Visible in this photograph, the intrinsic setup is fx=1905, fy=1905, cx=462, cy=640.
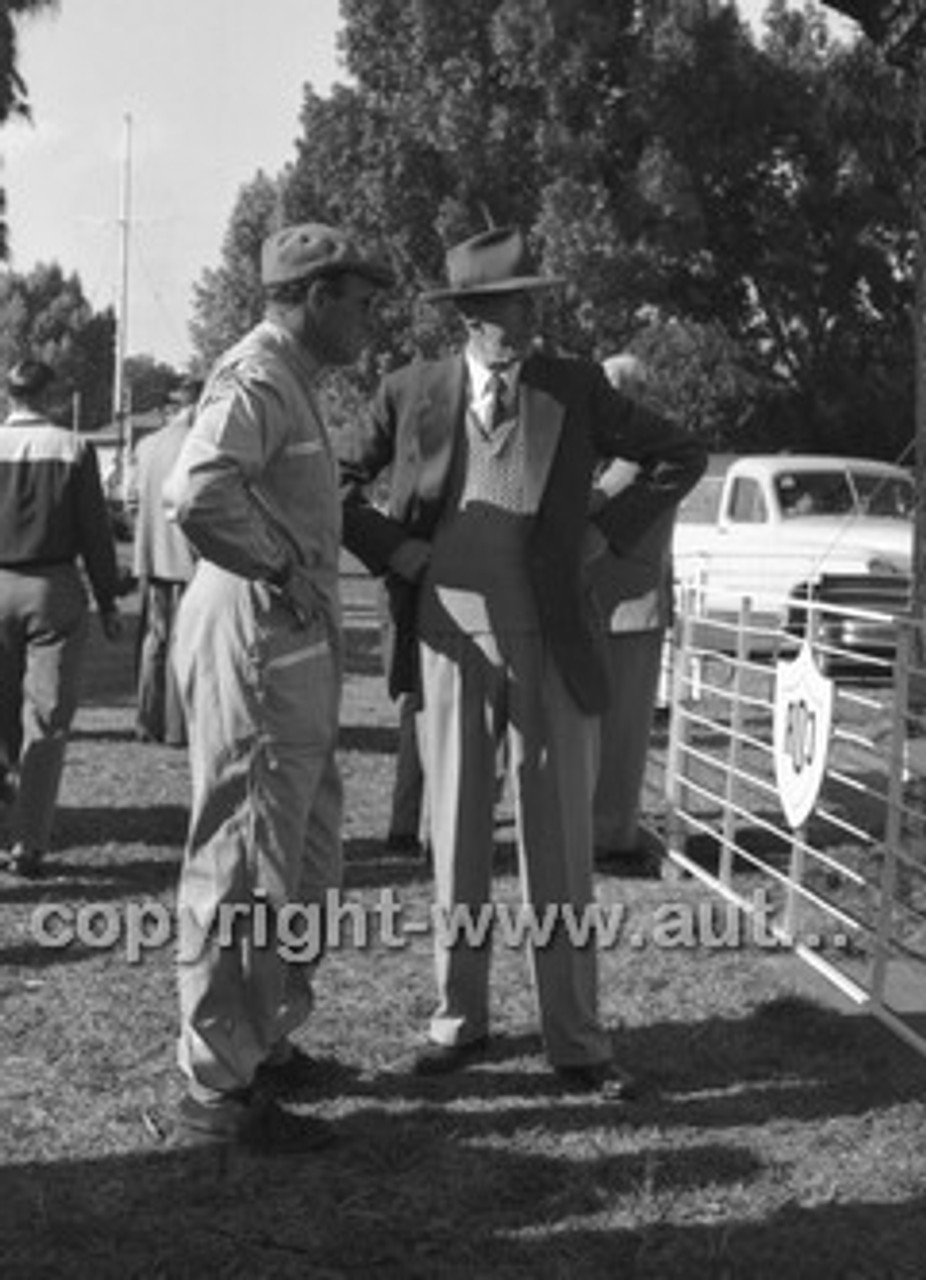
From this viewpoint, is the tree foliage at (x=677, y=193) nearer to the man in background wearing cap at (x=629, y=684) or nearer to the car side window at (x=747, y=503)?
the car side window at (x=747, y=503)

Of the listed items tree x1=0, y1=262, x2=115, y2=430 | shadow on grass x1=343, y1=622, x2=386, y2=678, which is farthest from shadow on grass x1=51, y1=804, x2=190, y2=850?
tree x1=0, y1=262, x2=115, y2=430

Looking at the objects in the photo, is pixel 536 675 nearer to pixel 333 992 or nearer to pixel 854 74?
pixel 333 992

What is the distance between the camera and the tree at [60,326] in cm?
8394

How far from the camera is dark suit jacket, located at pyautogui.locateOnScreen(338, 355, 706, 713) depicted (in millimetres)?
4488

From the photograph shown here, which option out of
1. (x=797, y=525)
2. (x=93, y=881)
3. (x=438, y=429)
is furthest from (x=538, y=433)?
(x=797, y=525)

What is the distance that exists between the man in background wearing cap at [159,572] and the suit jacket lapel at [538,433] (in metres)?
4.63

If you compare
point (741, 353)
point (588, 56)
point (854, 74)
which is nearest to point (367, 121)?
point (588, 56)

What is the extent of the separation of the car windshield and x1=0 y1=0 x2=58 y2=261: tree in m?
10.1

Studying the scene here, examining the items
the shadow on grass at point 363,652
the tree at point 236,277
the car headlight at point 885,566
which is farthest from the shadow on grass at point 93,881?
the tree at point 236,277

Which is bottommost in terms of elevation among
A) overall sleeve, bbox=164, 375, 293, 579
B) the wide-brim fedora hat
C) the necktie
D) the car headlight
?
the car headlight

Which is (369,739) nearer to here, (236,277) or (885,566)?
(885,566)

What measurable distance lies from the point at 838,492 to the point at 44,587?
1201 cm

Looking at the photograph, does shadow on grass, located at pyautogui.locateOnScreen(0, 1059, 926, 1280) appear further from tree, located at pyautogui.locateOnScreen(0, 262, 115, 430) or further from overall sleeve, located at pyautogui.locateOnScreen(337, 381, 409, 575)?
tree, located at pyautogui.locateOnScreen(0, 262, 115, 430)

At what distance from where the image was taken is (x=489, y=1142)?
4.23 m
